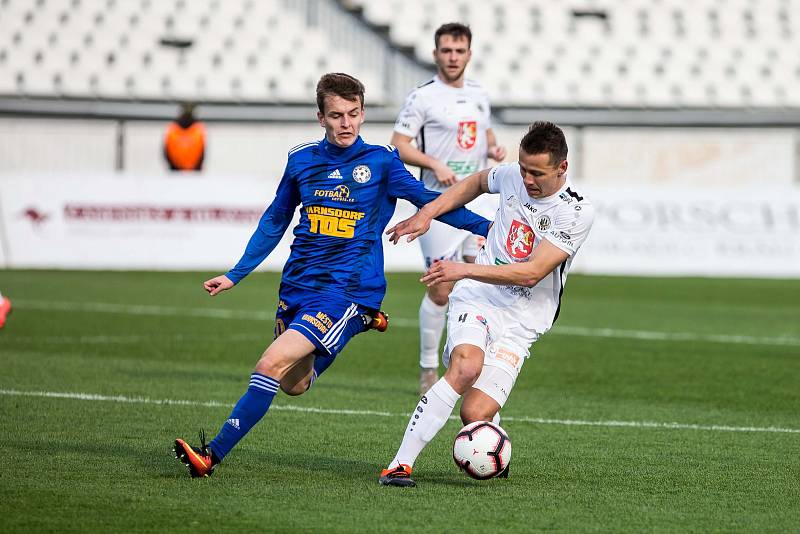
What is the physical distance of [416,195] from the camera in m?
6.29

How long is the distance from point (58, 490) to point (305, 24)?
2132 centimetres

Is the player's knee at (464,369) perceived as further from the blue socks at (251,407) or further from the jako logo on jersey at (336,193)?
the jako logo on jersey at (336,193)

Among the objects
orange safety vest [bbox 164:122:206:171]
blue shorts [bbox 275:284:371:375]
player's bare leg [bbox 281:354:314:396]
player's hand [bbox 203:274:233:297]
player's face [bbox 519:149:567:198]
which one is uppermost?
player's face [bbox 519:149:567:198]

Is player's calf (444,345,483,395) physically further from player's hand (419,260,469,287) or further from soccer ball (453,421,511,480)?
player's hand (419,260,469,287)

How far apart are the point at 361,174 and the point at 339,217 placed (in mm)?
237

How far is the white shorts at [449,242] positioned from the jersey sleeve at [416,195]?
116 inches

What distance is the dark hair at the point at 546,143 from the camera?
18.9 feet

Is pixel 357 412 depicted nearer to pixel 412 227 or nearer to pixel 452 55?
pixel 412 227

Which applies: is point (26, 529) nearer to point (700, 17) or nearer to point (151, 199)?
point (151, 199)

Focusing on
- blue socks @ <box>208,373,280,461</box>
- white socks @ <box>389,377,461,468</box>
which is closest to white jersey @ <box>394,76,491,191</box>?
white socks @ <box>389,377,461,468</box>

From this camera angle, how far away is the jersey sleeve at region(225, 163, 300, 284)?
244 inches

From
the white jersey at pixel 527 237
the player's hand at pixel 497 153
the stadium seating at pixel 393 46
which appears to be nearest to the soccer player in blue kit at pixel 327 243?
the white jersey at pixel 527 237

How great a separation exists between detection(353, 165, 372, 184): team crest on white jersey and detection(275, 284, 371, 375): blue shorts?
1.89ft

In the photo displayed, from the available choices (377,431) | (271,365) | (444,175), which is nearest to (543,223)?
(271,365)
